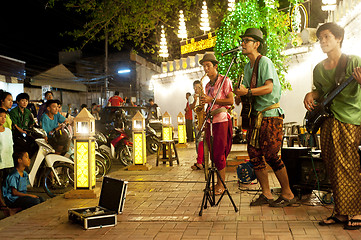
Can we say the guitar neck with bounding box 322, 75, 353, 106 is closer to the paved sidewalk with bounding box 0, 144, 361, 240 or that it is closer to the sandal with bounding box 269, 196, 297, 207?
the paved sidewalk with bounding box 0, 144, 361, 240

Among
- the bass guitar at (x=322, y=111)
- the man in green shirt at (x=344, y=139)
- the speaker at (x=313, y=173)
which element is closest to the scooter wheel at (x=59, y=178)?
the speaker at (x=313, y=173)

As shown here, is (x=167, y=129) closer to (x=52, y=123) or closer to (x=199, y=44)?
(x=52, y=123)

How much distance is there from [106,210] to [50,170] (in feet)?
9.93

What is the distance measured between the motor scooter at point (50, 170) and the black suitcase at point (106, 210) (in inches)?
103

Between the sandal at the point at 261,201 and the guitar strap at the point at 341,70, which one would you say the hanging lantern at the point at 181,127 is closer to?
the sandal at the point at 261,201

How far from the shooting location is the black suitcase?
4.79 meters

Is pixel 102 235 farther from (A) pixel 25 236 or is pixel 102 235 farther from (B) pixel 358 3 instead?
(B) pixel 358 3

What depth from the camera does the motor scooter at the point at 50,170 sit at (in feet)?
25.4

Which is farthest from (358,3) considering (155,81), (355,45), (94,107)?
(155,81)

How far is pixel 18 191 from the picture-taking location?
6613 millimetres

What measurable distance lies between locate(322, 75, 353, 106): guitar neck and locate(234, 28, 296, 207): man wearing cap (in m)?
0.94

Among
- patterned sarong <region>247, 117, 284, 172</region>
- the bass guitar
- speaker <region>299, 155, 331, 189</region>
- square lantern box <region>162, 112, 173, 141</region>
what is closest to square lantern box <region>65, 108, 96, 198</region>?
patterned sarong <region>247, 117, 284, 172</region>

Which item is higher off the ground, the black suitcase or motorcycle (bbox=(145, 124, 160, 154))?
motorcycle (bbox=(145, 124, 160, 154))

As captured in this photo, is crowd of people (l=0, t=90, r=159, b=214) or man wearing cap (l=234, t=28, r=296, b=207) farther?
crowd of people (l=0, t=90, r=159, b=214)
